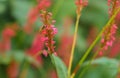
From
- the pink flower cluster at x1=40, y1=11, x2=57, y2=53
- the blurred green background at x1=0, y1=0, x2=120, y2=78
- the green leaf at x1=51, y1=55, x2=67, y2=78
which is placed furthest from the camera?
the blurred green background at x1=0, y1=0, x2=120, y2=78

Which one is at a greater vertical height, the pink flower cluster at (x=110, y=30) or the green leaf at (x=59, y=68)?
the pink flower cluster at (x=110, y=30)

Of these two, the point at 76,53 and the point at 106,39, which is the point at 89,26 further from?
the point at 106,39

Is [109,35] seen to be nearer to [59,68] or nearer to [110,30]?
[110,30]

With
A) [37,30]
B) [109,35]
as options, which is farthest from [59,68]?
[37,30]

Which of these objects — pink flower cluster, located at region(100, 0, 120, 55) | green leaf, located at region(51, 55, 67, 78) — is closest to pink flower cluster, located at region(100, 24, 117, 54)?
pink flower cluster, located at region(100, 0, 120, 55)

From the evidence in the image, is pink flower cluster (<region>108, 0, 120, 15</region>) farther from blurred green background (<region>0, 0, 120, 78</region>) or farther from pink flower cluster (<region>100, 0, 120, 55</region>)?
blurred green background (<region>0, 0, 120, 78</region>)

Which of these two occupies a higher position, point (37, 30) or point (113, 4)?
point (113, 4)

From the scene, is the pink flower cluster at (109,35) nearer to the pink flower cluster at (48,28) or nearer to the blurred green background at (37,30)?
the pink flower cluster at (48,28)

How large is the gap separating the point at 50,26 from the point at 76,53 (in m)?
1.68

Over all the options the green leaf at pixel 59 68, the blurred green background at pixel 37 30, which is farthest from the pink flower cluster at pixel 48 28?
the blurred green background at pixel 37 30

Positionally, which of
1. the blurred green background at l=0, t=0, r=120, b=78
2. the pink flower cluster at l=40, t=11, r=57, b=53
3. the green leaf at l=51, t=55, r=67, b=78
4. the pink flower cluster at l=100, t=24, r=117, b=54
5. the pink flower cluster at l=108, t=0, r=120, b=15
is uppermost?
the pink flower cluster at l=108, t=0, r=120, b=15

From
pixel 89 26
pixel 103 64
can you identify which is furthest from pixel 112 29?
pixel 89 26

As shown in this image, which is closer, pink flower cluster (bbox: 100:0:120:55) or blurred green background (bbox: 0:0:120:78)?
pink flower cluster (bbox: 100:0:120:55)

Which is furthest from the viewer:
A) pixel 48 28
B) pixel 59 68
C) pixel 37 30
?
pixel 37 30
